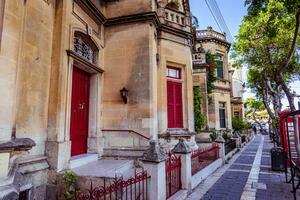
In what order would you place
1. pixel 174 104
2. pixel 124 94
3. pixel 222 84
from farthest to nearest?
pixel 222 84, pixel 174 104, pixel 124 94

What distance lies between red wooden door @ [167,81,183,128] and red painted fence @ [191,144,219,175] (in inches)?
60.0

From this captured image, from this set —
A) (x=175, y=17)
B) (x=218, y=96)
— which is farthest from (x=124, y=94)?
(x=218, y=96)

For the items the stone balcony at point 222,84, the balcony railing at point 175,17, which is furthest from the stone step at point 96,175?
the stone balcony at point 222,84

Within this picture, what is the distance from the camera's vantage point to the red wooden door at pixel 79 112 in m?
6.55

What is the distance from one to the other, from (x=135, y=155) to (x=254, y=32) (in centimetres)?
840

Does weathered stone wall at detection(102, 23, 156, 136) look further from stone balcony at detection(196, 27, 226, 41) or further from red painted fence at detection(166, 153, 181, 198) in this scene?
stone balcony at detection(196, 27, 226, 41)

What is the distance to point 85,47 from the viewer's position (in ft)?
23.7

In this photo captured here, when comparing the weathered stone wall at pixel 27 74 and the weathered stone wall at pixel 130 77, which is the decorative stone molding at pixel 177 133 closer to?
the weathered stone wall at pixel 130 77

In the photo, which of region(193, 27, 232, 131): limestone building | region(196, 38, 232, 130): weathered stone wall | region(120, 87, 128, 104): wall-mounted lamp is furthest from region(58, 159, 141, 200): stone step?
region(196, 38, 232, 130): weathered stone wall

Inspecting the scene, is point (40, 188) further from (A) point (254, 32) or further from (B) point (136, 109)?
(A) point (254, 32)

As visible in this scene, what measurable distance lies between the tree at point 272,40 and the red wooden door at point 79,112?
19.5ft

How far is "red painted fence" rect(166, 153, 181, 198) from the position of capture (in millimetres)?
5086

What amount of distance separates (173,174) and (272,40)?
386 inches

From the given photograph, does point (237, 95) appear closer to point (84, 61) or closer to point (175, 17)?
point (175, 17)
